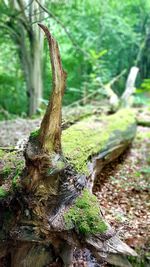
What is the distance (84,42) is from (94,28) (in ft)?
2.43

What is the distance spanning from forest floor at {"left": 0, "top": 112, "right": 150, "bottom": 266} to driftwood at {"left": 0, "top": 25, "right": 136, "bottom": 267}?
0.76 m

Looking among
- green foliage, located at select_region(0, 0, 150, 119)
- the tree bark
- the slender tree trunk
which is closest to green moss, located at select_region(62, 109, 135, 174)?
the tree bark

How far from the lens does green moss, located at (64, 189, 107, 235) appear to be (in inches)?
119

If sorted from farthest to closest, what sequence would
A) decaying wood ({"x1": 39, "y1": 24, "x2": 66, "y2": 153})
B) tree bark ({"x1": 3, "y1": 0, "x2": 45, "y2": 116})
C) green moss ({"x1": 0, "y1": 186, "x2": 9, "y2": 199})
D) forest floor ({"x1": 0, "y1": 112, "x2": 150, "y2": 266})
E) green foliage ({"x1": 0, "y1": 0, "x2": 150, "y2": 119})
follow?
green foliage ({"x1": 0, "y1": 0, "x2": 150, "y2": 119}), tree bark ({"x1": 3, "y1": 0, "x2": 45, "y2": 116}), forest floor ({"x1": 0, "y1": 112, "x2": 150, "y2": 266}), green moss ({"x1": 0, "y1": 186, "x2": 9, "y2": 199}), decaying wood ({"x1": 39, "y1": 24, "x2": 66, "y2": 153})

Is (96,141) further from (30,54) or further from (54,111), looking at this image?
(30,54)

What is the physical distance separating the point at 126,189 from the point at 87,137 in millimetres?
1001

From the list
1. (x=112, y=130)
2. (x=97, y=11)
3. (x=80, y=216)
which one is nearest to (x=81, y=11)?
(x=97, y=11)

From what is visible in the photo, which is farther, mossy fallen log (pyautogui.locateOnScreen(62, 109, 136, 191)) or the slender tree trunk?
the slender tree trunk

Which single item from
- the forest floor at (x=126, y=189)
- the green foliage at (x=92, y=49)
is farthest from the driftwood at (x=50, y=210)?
the green foliage at (x=92, y=49)

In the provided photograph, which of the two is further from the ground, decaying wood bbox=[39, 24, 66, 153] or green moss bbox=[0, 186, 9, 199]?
decaying wood bbox=[39, 24, 66, 153]

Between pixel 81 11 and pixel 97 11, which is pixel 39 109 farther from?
pixel 97 11

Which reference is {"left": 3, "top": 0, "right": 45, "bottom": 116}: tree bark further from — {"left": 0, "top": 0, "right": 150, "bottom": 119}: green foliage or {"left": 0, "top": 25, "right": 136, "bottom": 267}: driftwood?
{"left": 0, "top": 25, "right": 136, "bottom": 267}: driftwood

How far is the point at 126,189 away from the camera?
5.22m

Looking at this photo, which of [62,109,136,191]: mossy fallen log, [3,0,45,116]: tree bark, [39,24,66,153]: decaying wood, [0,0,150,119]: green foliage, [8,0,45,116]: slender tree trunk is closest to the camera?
[39,24,66,153]: decaying wood
